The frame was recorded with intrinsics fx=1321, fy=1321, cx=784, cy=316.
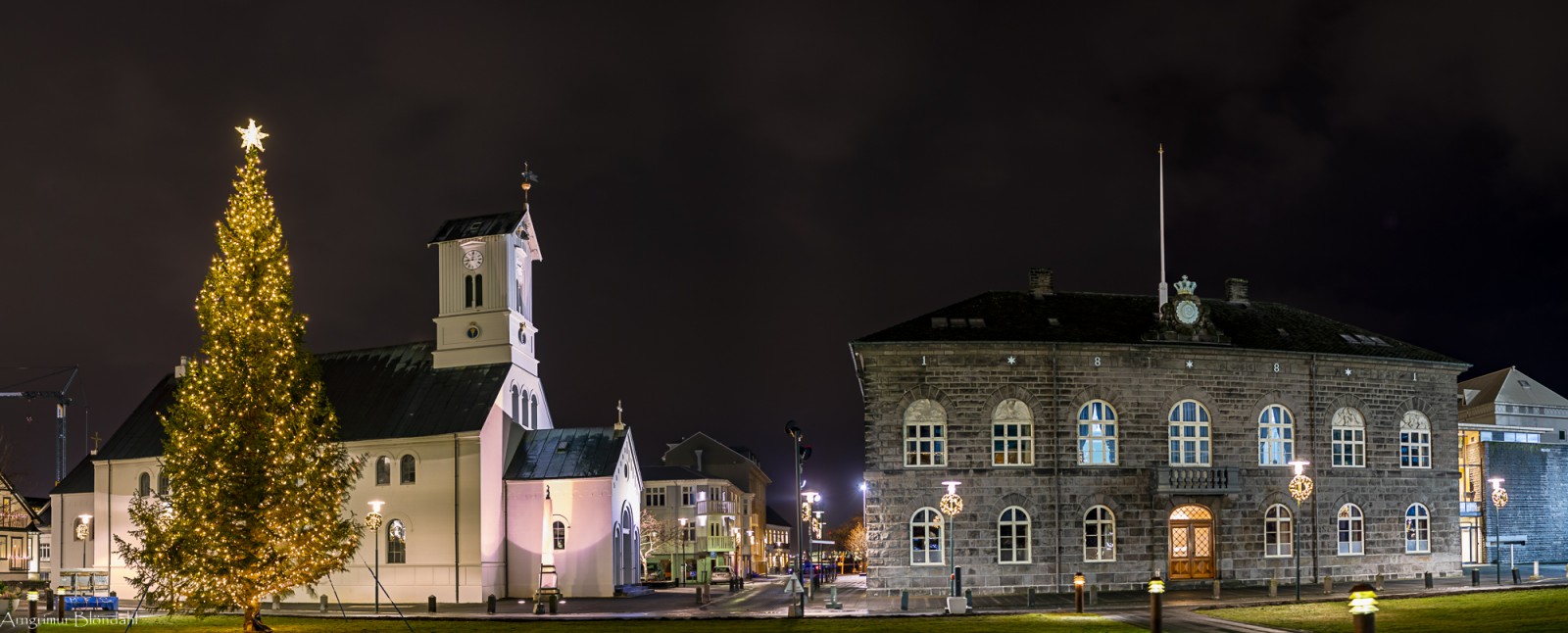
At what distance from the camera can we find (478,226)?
215 feet

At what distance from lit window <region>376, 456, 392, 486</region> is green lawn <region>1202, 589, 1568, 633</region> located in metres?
37.9

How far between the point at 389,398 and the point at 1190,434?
36987 millimetres

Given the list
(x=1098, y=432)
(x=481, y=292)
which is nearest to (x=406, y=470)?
(x=481, y=292)

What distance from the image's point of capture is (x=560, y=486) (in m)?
60.6

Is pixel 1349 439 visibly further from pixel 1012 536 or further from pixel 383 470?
pixel 383 470

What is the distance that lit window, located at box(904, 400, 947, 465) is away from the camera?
158 ft

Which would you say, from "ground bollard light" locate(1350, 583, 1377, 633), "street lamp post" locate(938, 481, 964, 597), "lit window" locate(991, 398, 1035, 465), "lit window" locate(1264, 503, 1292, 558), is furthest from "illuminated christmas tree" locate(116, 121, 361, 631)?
"lit window" locate(1264, 503, 1292, 558)

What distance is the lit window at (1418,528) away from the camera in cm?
5325

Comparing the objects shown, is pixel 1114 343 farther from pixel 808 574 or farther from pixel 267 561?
pixel 267 561

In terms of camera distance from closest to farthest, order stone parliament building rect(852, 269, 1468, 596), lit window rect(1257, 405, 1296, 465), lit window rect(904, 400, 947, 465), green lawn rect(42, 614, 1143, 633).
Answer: green lawn rect(42, 614, 1143, 633), stone parliament building rect(852, 269, 1468, 596), lit window rect(904, 400, 947, 465), lit window rect(1257, 405, 1296, 465)

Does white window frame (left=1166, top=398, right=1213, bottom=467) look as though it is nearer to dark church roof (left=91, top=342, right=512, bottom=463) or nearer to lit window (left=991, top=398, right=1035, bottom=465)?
lit window (left=991, top=398, right=1035, bottom=465)

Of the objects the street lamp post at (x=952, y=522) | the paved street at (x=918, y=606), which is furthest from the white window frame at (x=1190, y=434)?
the street lamp post at (x=952, y=522)

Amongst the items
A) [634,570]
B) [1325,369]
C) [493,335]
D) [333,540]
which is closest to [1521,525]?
[1325,369]

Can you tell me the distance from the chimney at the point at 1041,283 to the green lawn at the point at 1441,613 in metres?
17.6
